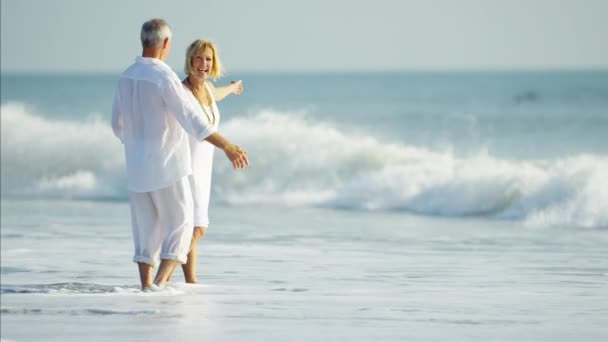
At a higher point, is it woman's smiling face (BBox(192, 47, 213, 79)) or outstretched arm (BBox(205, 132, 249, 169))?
woman's smiling face (BBox(192, 47, 213, 79))

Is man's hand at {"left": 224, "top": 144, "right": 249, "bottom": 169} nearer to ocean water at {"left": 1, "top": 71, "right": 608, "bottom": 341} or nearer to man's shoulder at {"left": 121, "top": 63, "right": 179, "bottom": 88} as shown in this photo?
man's shoulder at {"left": 121, "top": 63, "right": 179, "bottom": 88}

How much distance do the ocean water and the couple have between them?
27 centimetres

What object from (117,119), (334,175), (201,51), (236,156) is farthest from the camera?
(334,175)

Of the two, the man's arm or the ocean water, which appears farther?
the man's arm

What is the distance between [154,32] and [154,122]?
1.55 ft

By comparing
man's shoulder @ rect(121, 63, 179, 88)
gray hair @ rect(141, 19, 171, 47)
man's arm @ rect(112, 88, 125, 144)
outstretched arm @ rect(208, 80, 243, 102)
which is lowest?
man's arm @ rect(112, 88, 125, 144)

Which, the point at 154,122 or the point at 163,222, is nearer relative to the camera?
the point at 154,122

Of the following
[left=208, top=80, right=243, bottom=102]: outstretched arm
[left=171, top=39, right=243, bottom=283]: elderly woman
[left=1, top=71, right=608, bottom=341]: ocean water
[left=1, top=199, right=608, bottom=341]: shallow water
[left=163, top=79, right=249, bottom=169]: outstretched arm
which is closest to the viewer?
[left=1, top=199, right=608, bottom=341]: shallow water

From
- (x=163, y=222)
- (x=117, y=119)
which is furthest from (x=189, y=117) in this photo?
(x=163, y=222)

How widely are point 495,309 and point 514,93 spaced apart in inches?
1880

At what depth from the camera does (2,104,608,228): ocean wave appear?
49.3 ft

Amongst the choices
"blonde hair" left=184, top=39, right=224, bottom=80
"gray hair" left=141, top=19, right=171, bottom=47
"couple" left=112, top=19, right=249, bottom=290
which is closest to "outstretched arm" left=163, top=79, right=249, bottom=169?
"couple" left=112, top=19, right=249, bottom=290

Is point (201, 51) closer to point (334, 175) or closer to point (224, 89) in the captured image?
point (224, 89)

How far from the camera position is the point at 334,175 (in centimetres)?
1933
